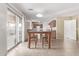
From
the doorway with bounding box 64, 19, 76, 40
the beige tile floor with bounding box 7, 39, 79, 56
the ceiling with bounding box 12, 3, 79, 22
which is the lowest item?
the beige tile floor with bounding box 7, 39, 79, 56

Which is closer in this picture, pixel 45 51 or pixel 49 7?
pixel 45 51

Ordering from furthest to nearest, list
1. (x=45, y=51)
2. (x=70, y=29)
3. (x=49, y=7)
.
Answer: (x=70, y=29)
(x=49, y=7)
(x=45, y=51)

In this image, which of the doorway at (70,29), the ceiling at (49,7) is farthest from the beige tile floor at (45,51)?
the doorway at (70,29)

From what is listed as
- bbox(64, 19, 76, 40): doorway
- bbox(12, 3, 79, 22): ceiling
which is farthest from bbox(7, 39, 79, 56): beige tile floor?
bbox(64, 19, 76, 40): doorway

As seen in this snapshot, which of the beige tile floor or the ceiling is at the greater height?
the ceiling

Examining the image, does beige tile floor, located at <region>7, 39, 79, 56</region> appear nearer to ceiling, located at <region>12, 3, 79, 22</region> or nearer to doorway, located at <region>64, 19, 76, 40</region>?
ceiling, located at <region>12, 3, 79, 22</region>

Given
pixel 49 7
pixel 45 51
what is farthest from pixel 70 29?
pixel 45 51

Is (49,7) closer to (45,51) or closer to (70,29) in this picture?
(45,51)

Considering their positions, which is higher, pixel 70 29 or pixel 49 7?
pixel 49 7

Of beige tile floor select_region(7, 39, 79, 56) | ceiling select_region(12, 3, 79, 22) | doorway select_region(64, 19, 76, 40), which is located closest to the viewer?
beige tile floor select_region(7, 39, 79, 56)

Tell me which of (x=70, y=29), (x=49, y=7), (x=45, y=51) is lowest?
(x=45, y=51)

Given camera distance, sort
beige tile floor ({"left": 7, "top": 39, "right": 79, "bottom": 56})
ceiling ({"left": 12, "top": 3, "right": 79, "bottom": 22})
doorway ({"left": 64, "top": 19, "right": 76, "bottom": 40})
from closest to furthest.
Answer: beige tile floor ({"left": 7, "top": 39, "right": 79, "bottom": 56})
ceiling ({"left": 12, "top": 3, "right": 79, "bottom": 22})
doorway ({"left": 64, "top": 19, "right": 76, "bottom": 40})

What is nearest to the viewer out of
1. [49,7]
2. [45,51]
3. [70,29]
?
[45,51]

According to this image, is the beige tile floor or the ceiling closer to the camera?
the beige tile floor
